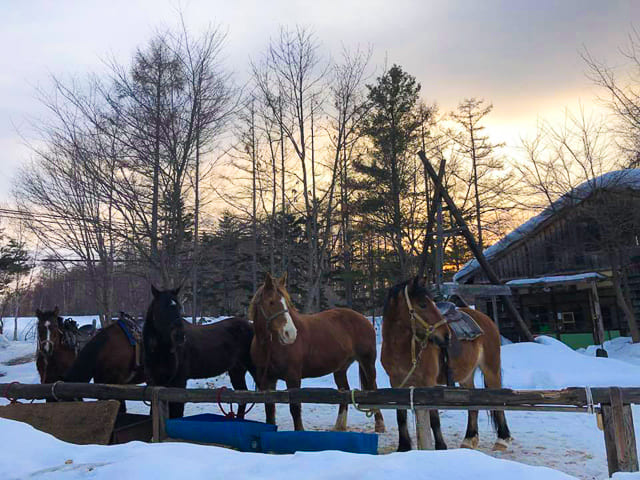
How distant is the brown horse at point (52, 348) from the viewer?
8516 mm

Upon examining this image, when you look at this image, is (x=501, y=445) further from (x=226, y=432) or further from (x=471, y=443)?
(x=226, y=432)

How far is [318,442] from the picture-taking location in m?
4.24

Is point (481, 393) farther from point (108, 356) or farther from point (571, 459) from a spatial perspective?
point (108, 356)

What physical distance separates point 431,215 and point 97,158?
994 centimetres

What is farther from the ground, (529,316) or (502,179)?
(502,179)

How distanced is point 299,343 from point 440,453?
3.54 m

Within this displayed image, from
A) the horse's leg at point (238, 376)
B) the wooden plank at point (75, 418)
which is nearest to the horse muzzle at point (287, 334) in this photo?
the wooden plank at point (75, 418)

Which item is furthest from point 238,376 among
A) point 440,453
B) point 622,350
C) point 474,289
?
point 622,350

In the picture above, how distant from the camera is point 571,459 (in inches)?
215

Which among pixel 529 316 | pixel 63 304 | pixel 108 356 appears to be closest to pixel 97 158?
pixel 108 356

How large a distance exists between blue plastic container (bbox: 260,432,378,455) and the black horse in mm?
1626

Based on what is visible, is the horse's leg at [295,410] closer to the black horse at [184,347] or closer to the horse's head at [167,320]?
the black horse at [184,347]

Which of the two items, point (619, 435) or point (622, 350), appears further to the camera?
point (622, 350)

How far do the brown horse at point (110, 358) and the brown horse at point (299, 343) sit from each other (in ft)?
6.60
